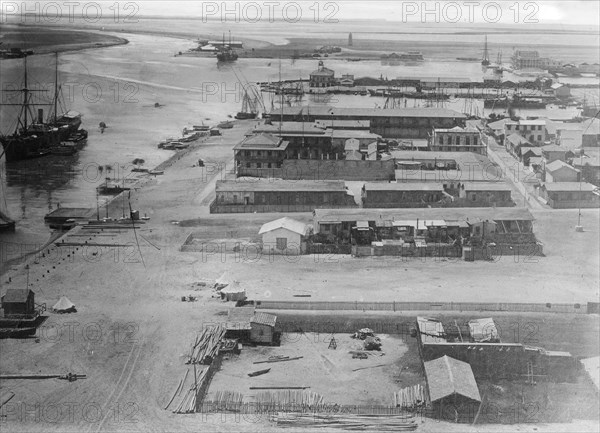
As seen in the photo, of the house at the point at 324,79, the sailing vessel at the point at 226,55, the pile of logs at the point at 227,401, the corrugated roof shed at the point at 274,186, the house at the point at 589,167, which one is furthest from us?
the sailing vessel at the point at 226,55

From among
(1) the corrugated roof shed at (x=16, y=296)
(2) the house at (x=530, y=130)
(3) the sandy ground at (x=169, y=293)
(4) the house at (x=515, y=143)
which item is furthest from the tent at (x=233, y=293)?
(2) the house at (x=530, y=130)

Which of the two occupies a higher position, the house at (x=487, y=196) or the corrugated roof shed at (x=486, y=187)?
the corrugated roof shed at (x=486, y=187)

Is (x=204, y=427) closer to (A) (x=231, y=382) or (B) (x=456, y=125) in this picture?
(A) (x=231, y=382)

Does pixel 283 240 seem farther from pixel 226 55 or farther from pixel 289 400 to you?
pixel 226 55

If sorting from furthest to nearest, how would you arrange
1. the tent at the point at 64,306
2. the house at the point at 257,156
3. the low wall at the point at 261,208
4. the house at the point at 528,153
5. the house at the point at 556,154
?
the house at the point at 528,153 → the house at the point at 556,154 → the house at the point at 257,156 → the low wall at the point at 261,208 → the tent at the point at 64,306

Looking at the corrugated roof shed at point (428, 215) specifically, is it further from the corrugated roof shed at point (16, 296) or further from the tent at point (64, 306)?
the corrugated roof shed at point (16, 296)
